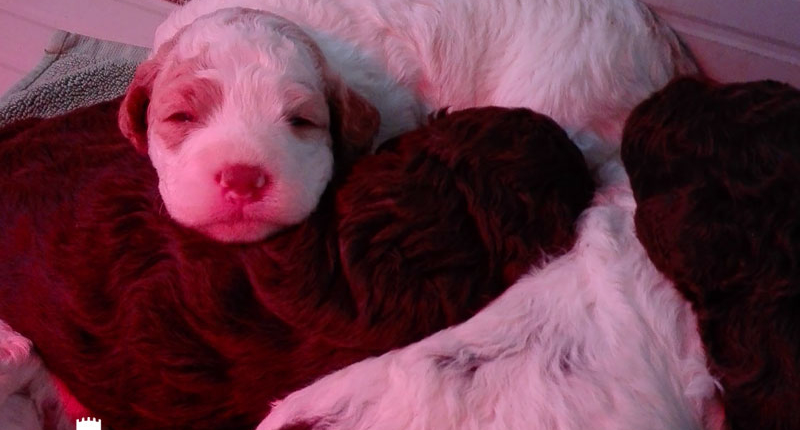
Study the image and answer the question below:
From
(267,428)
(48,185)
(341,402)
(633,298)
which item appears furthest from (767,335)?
(48,185)

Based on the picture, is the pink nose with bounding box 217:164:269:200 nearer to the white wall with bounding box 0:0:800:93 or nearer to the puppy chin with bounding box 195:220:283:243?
the puppy chin with bounding box 195:220:283:243

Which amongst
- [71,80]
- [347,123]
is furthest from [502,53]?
[71,80]

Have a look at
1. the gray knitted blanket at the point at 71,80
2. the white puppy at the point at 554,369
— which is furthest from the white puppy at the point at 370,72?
the gray knitted blanket at the point at 71,80

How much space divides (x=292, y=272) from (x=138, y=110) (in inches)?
18.7

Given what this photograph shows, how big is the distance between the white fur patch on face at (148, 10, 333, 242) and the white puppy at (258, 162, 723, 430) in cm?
28

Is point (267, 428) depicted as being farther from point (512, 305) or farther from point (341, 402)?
point (512, 305)

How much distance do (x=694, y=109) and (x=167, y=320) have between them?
2.82ft

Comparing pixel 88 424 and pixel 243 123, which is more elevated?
pixel 243 123

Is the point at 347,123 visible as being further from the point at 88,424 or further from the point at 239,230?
the point at 88,424

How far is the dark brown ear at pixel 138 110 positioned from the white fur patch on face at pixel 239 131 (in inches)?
1.9

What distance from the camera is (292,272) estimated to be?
1.23 m

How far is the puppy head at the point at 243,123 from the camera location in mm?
1226

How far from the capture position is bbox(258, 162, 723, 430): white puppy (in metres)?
1.05

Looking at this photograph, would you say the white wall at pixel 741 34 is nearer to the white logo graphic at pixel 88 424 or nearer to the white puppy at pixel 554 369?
the white puppy at pixel 554 369
